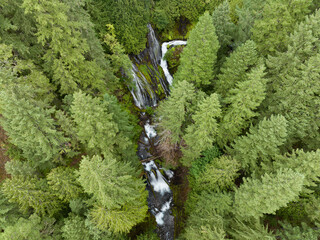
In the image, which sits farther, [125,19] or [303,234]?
[125,19]

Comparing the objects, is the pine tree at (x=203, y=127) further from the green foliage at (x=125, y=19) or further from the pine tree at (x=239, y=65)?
the green foliage at (x=125, y=19)

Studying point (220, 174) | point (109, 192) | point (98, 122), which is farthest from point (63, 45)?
point (220, 174)

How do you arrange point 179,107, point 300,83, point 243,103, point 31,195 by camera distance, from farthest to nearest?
1. point 179,107
2. point 243,103
3. point 300,83
4. point 31,195

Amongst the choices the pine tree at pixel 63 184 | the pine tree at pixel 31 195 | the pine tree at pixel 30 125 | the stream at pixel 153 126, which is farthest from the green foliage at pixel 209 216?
the pine tree at pixel 30 125

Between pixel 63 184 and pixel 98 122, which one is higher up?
pixel 98 122

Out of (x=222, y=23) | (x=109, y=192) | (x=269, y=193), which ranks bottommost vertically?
(x=269, y=193)

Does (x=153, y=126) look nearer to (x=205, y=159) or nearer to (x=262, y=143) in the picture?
(x=205, y=159)

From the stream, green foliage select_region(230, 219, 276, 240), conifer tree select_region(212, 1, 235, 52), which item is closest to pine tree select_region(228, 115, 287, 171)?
green foliage select_region(230, 219, 276, 240)
